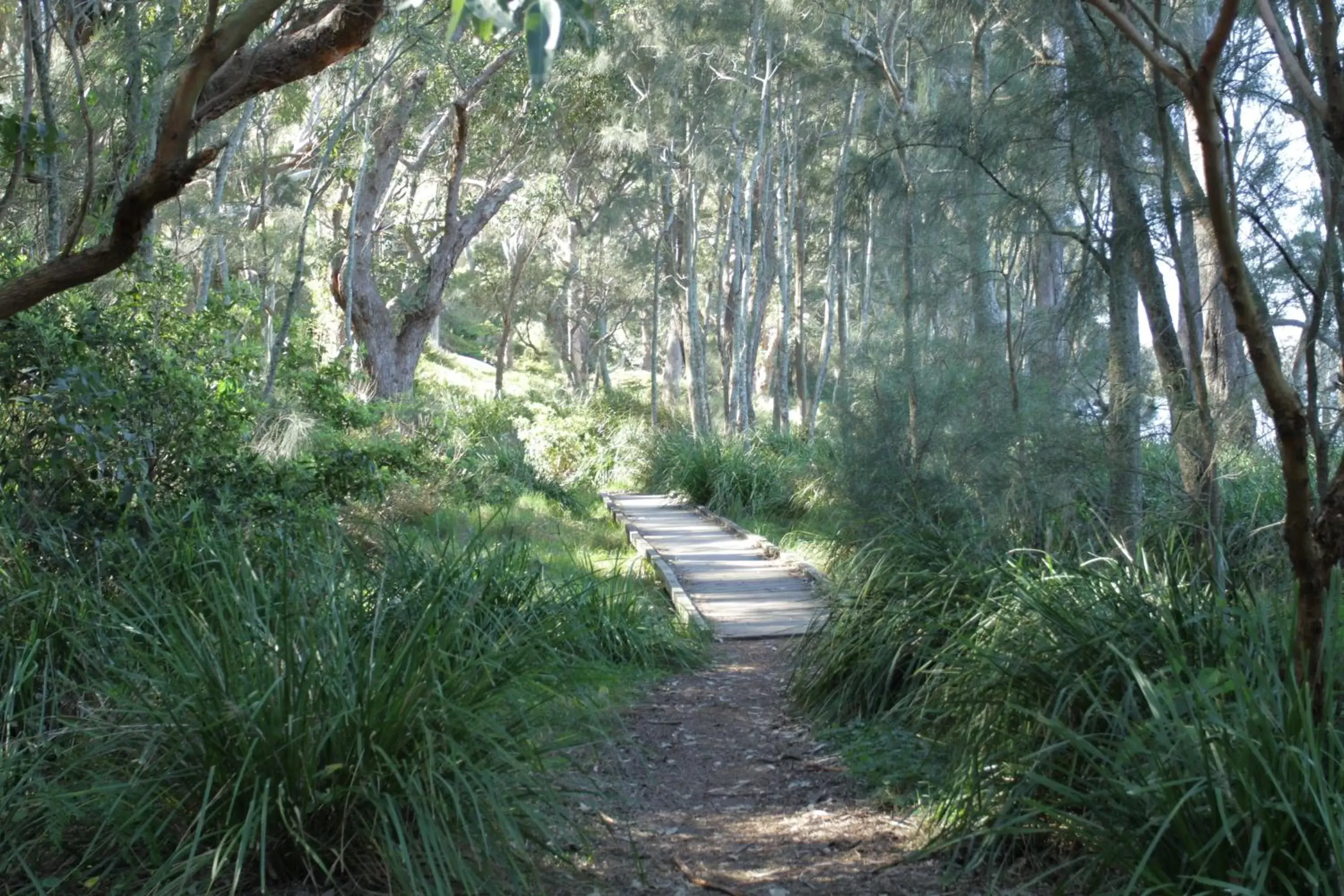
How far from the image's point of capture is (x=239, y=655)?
425cm

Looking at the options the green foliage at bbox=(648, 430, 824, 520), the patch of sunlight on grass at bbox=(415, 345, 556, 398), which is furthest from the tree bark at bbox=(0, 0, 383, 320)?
the patch of sunlight on grass at bbox=(415, 345, 556, 398)

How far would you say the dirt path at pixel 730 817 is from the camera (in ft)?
14.5

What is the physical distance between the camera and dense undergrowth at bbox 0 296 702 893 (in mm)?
3842

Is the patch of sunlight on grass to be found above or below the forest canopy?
above

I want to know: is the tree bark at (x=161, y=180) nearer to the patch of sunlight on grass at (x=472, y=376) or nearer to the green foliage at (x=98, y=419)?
the green foliage at (x=98, y=419)

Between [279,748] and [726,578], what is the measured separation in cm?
882

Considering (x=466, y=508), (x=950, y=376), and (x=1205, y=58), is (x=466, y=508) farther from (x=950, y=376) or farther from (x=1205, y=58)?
(x=1205, y=58)

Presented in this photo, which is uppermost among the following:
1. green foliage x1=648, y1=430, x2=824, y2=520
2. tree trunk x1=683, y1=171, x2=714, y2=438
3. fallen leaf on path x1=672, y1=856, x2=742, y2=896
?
tree trunk x1=683, y1=171, x2=714, y2=438

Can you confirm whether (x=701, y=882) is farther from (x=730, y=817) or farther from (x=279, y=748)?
(x=279, y=748)

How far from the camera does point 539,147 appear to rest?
26.0 metres

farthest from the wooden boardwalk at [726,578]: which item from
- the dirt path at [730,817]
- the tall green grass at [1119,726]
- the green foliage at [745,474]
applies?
the tall green grass at [1119,726]

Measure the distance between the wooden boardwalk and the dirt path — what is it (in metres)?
1.45

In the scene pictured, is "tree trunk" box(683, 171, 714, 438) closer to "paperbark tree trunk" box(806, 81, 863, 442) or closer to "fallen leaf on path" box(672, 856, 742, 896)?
"paperbark tree trunk" box(806, 81, 863, 442)

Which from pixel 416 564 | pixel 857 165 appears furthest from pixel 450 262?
pixel 416 564
